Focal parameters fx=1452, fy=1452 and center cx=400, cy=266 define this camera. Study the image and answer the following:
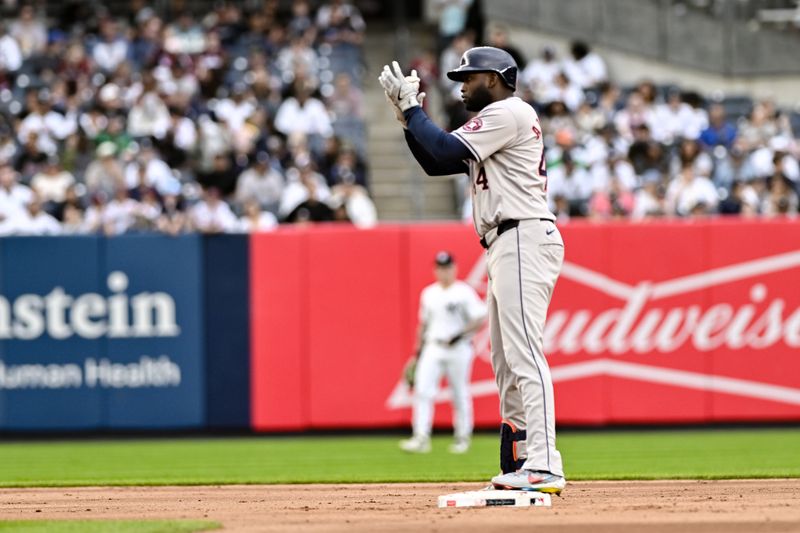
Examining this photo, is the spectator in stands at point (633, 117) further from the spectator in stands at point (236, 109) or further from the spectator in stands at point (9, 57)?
the spectator in stands at point (9, 57)

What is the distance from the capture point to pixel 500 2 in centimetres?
2275

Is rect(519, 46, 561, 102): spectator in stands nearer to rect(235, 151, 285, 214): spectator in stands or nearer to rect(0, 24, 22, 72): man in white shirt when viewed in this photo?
rect(235, 151, 285, 214): spectator in stands

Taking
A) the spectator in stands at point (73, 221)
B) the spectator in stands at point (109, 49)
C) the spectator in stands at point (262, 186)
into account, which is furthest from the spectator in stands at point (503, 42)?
the spectator in stands at point (73, 221)

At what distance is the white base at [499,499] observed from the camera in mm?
7406

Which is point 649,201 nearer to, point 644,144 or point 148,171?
point 644,144

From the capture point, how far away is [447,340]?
15.0 m

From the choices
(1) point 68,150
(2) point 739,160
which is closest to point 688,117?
(2) point 739,160

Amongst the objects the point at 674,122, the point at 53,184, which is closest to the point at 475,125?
the point at 53,184

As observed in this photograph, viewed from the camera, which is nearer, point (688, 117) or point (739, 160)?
point (739, 160)

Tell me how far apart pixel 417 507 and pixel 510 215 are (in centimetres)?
162

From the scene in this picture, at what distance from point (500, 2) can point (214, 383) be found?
28.8 feet

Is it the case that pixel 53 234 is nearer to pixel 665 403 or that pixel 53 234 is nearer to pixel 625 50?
pixel 665 403

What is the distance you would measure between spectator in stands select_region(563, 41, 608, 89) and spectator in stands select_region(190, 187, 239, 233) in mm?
6004

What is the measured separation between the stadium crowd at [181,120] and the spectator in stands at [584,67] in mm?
3146
